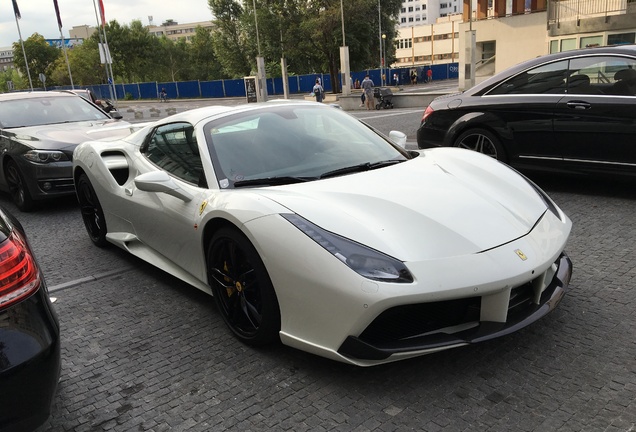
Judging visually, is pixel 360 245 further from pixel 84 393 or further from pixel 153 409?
pixel 84 393

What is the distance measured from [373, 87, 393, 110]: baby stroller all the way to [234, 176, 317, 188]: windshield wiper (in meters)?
22.0

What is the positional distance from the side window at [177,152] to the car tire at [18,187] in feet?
10.8

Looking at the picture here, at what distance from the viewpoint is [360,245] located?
2.43 metres

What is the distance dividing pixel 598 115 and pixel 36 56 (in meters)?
102

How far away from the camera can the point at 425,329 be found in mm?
2402

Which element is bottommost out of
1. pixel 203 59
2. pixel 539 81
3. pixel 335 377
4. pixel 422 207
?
pixel 335 377

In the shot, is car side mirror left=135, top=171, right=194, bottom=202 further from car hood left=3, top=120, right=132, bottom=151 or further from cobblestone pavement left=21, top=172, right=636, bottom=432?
car hood left=3, top=120, right=132, bottom=151

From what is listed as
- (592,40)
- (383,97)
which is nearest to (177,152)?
(383,97)

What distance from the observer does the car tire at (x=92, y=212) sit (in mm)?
4786

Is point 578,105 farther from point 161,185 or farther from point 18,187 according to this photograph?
point 18,187

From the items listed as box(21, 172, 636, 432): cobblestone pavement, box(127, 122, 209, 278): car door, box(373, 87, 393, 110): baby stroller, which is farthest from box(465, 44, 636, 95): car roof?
box(373, 87, 393, 110): baby stroller

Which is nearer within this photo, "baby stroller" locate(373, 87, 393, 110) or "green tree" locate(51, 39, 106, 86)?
"baby stroller" locate(373, 87, 393, 110)

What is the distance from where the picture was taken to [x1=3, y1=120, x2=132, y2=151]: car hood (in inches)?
252

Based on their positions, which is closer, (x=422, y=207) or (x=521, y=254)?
(x=521, y=254)
